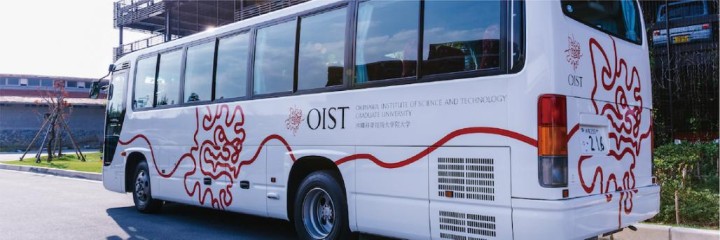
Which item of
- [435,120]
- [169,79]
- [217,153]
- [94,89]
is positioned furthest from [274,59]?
[94,89]

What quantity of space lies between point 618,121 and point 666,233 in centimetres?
183

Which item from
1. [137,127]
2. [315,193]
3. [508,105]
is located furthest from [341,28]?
[137,127]

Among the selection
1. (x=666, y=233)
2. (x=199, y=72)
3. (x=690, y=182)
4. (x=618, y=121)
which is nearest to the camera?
(x=618, y=121)

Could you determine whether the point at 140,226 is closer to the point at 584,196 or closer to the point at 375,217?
the point at 375,217

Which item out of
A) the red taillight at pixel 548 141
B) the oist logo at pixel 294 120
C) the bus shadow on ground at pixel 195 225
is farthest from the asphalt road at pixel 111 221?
the red taillight at pixel 548 141

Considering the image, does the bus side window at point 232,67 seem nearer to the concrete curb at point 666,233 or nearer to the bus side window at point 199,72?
the bus side window at point 199,72

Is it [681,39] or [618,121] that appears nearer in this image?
[618,121]

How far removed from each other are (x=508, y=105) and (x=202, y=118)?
4.82m

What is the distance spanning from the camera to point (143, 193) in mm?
9414

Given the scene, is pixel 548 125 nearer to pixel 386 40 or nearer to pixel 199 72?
pixel 386 40

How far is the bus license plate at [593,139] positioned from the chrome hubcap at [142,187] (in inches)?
277

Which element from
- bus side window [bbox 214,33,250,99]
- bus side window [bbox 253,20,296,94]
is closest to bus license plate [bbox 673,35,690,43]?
bus side window [bbox 253,20,296,94]

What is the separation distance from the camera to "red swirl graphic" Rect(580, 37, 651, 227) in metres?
4.88

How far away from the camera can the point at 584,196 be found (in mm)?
4629
